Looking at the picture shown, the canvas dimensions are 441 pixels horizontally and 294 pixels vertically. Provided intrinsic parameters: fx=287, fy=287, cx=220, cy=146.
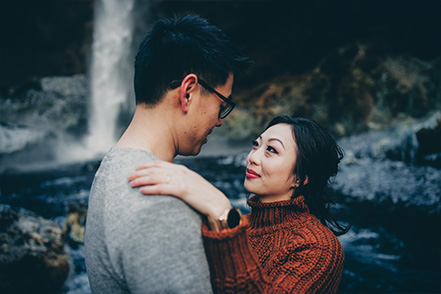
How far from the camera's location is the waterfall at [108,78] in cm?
2116

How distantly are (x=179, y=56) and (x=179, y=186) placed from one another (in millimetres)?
543

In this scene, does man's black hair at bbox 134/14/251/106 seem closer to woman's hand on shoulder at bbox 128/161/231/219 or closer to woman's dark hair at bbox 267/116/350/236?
woman's hand on shoulder at bbox 128/161/231/219

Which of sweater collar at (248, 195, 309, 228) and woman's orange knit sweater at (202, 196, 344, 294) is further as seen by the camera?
sweater collar at (248, 195, 309, 228)

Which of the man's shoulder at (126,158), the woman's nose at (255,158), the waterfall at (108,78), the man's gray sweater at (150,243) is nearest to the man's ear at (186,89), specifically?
the man's shoulder at (126,158)

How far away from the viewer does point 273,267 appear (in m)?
1.57

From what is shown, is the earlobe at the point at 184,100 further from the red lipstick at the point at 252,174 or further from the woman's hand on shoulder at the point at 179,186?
the red lipstick at the point at 252,174

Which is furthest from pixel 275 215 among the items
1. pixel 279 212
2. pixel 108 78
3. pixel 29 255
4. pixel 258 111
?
pixel 108 78

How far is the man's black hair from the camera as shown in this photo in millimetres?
1166

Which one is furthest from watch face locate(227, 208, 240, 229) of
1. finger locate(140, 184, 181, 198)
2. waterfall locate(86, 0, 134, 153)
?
waterfall locate(86, 0, 134, 153)

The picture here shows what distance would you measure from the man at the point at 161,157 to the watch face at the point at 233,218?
0.11 m

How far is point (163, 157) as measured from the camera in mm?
1244

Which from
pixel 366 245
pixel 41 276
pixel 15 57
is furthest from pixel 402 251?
pixel 15 57

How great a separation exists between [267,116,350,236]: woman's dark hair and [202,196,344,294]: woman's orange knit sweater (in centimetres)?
17

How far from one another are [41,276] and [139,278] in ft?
10.3
